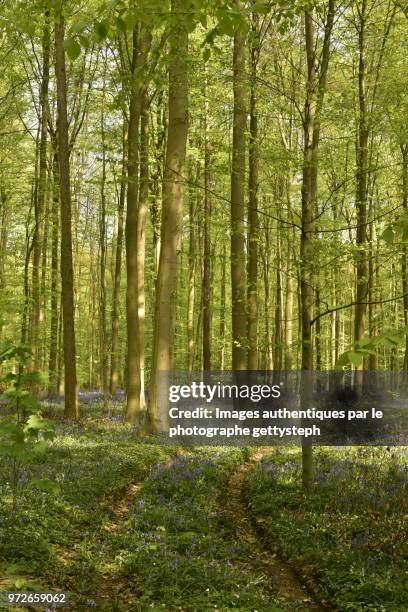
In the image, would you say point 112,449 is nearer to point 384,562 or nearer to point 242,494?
point 242,494

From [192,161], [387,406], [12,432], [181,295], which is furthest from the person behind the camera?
[181,295]

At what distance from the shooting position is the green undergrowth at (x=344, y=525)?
6.24 m

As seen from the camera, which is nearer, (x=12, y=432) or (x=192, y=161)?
(x=12, y=432)

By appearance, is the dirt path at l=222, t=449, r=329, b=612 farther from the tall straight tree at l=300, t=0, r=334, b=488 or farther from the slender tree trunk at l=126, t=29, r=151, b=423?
the slender tree trunk at l=126, t=29, r=151, b=423

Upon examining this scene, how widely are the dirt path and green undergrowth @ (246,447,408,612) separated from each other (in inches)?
6.0

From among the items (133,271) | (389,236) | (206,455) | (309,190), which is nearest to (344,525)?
(309,190)

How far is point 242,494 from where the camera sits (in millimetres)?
10844

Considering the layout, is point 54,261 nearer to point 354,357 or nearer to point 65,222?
point 65,222

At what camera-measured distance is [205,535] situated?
26.5 ft

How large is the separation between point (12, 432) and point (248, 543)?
3952 millimetres

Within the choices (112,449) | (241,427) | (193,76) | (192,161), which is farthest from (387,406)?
(193,76)

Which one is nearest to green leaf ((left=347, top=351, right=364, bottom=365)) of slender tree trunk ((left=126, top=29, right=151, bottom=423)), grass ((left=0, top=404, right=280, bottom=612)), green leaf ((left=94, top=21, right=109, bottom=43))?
green leaf ((left=94, top=21, right=109, bottom=43))

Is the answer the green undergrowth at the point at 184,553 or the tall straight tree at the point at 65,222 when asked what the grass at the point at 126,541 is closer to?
the green undergrowth at the point at 184,553

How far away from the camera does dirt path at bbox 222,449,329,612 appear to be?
6285mm
